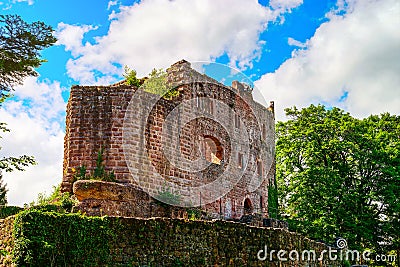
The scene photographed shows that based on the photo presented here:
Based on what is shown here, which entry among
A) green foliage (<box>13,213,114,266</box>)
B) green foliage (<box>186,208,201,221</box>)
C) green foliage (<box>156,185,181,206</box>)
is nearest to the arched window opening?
green foliage (<box>186,208,201,221</box>)

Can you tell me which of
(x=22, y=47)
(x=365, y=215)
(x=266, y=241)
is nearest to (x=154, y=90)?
(x=22, y=47)

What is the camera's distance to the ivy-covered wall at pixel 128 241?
465 inches

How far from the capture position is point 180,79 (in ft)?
85.0

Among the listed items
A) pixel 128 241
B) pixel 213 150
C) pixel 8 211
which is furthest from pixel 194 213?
pixel 128 241

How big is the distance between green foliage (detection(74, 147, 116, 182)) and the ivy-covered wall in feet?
20.1

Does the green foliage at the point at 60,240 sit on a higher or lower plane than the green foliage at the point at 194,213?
lower

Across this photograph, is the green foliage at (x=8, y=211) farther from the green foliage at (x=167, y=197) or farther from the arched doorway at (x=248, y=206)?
the arched doorway at (x=248, y=206)

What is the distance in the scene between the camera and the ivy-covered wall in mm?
11805

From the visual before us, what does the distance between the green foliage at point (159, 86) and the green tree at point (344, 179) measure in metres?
13.0

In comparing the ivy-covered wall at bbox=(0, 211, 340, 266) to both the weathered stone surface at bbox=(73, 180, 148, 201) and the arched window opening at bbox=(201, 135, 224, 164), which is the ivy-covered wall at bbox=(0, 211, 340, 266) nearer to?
the weathered stone surface at bbox=(73, 180, 148, 201)

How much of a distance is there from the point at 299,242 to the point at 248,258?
379 cm

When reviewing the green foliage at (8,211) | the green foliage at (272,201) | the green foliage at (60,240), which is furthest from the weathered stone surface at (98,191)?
the green foliage at (272,201)

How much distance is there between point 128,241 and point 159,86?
454 inches

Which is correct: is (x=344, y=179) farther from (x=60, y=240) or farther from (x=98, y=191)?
(x=60, y=240)
